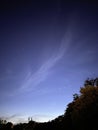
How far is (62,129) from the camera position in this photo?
5762 centimetres

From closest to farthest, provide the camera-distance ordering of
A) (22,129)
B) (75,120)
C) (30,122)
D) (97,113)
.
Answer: (97,113), (75,120), (22,129), (30,122)

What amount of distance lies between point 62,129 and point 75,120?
13460mm

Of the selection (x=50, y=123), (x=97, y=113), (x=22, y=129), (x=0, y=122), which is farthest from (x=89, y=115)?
(x=0, y=122)

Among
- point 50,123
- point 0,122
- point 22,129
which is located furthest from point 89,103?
point 0,122

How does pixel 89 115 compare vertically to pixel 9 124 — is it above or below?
below

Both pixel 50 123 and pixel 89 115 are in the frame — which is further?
pixel 50 123

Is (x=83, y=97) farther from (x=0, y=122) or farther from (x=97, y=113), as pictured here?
(x=0, y=122)

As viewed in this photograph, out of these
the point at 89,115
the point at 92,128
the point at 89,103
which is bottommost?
the point at 92,128

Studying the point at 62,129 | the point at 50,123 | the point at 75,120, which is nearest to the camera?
the point at 75,120

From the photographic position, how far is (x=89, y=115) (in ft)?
139

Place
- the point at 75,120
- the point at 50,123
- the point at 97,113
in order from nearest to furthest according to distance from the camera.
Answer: the point at 97,113 → the point at 75,120 → the point at 50,123

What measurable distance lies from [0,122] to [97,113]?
83000 millimetres

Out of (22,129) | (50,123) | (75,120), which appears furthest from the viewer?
(22,129)

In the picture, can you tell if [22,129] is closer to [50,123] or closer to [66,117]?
[50,123]
